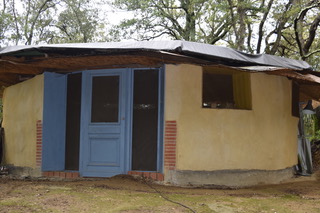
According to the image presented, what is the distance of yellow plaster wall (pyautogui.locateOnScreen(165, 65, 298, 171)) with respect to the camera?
654cm

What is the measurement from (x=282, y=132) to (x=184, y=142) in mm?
2572

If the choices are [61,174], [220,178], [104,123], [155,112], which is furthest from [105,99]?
[220,178]

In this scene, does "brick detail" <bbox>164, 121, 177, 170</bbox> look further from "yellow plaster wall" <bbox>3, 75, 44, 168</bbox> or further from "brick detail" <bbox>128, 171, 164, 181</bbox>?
"yellow plaster wall" <bbox>3, 75, 44, 168</bbox>

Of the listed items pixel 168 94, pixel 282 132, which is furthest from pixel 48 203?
pixel 282 132

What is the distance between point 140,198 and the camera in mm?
5164

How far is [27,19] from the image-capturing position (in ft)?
69.4

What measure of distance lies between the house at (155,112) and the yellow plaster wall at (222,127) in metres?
0.02

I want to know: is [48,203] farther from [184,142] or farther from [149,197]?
[184,142]

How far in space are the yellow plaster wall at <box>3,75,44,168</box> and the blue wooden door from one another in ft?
3.51

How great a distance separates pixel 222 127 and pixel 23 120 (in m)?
4.52

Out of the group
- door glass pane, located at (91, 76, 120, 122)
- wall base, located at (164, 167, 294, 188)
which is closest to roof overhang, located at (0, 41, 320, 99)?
door glass pane, located at (91, 76, 120, 122)

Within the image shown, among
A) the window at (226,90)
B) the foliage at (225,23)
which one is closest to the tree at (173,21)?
the foliage at (225,23)

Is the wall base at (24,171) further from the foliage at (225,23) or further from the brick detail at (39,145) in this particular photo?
the foliage at (225,23)

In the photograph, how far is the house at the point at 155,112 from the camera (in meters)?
6.40
